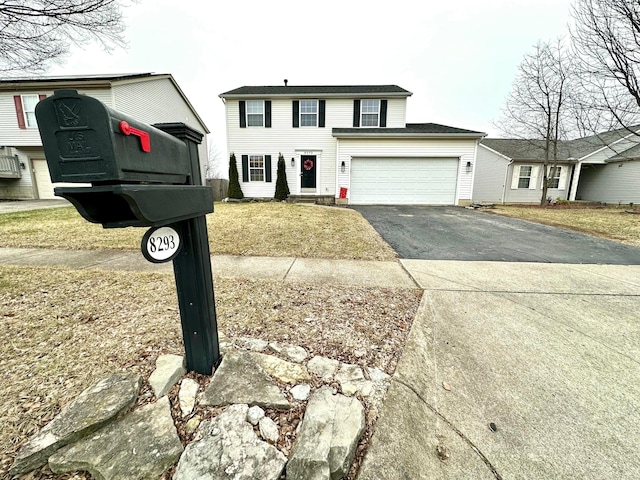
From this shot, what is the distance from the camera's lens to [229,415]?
4.40ft

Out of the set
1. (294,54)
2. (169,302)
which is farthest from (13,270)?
(294,54)

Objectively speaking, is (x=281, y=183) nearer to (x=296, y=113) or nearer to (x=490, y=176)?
(x=296, y=113)

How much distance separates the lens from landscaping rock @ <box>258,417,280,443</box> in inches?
49.8

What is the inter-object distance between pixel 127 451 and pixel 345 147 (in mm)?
12849

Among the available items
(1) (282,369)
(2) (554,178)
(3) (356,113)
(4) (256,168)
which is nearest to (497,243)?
(1) (282,369)

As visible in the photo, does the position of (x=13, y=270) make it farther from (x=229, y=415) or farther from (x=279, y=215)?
(x=279, y=215)

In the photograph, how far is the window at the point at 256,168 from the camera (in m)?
13.8

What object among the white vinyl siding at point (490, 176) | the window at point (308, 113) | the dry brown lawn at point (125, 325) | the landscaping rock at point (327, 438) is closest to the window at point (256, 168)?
the window at point (308, 113)

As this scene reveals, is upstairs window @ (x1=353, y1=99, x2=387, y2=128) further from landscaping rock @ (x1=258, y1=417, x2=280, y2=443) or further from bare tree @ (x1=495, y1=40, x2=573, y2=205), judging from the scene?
landscaping rock @ (x1=258, y1=417, x2=280, y2=443)

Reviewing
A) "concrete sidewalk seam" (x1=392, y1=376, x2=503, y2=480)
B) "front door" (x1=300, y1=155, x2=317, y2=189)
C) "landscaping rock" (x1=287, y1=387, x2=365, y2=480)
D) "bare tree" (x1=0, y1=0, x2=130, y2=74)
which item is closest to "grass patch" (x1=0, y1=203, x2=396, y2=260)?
"concrete sidewalk seam" (x1=392, y1=376, x2=503, y2=480)

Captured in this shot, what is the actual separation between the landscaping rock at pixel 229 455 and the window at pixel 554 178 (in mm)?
20326

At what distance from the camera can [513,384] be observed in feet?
5.70

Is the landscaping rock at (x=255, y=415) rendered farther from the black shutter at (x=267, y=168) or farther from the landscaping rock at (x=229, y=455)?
the black shutter at (x=267, y=168)

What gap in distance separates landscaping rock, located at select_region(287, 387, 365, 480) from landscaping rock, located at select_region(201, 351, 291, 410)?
17cm
